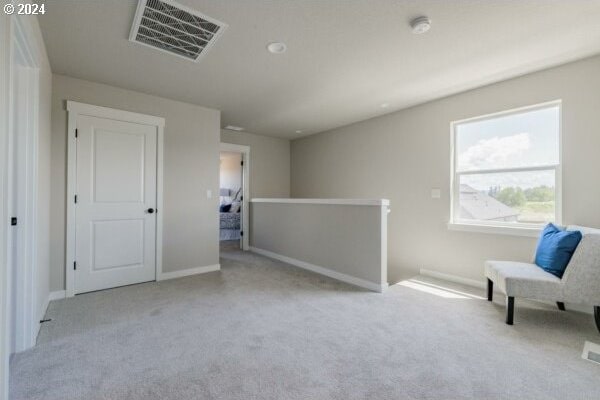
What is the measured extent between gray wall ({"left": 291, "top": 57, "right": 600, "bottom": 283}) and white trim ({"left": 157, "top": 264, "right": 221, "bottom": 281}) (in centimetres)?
259

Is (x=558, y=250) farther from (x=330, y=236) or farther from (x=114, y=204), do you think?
(x=114, y=204)

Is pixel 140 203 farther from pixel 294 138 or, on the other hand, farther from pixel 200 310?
pixel 294 138

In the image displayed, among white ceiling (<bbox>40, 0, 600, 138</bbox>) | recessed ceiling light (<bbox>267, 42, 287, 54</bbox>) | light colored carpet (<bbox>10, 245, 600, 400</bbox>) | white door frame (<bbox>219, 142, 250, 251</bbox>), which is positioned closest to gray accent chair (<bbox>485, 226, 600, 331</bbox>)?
light colored carpet (<bbox>10, 245, 600, 400</bbox>)

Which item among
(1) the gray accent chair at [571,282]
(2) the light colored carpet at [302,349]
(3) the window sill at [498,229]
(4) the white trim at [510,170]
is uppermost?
(4) the white trim at [510,170]

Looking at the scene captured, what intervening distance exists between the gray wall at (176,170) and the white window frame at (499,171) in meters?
3.31

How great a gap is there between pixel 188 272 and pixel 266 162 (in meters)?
3.00

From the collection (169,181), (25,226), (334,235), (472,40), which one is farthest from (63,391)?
(472,40)

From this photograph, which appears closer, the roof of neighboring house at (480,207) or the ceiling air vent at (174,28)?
the ceiling air vent at (174,28)

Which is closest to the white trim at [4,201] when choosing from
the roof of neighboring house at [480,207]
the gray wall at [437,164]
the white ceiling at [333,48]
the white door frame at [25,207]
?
the white door frame at [25,207]

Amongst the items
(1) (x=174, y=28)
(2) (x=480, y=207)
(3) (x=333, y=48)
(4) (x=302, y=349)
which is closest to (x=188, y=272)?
(4) (x=302, y=349)

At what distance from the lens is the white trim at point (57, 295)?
3.03 metres

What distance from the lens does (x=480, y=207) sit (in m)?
3.62

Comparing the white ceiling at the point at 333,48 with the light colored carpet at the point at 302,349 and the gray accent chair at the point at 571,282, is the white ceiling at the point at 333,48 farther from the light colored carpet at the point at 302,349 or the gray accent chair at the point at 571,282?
the light colored carpet at the point at 302,349

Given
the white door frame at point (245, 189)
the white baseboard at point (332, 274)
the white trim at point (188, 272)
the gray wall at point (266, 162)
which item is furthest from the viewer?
the gray wall at point (266, 162)
